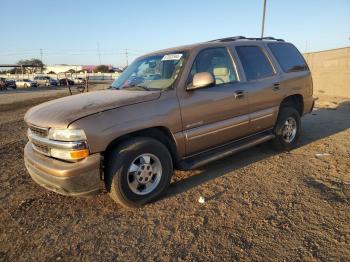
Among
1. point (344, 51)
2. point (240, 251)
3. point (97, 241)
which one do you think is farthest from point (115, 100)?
point (344, 51)

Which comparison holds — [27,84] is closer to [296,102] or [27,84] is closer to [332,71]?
[332,71]

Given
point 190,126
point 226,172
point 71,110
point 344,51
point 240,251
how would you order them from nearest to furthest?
point 240,251, point 71,110, point 190,126, point 226,172, point 344,51

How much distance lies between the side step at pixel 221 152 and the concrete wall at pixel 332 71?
11348 mm

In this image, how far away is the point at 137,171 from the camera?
12.3ft

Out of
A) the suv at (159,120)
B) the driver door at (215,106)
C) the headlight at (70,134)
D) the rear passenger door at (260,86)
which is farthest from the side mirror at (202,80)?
the headlight at (70,134)

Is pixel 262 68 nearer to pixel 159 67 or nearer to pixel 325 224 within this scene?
pixel 159 67

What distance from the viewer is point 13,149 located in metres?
6.75

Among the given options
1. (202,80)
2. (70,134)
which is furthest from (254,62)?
(70,134)

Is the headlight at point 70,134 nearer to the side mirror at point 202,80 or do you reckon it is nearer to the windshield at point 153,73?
the windshield at point 153,73

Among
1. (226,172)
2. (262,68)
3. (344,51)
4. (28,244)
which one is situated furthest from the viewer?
(344,51)

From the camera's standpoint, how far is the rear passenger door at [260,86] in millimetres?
4973

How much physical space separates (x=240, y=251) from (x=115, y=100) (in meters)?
2.10

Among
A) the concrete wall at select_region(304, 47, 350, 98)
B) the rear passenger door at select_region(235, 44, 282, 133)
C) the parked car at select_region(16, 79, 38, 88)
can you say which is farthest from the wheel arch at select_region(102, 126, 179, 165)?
the parked car at select_region(16, 79, 38, 88)

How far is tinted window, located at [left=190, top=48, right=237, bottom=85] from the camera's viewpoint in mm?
4398
